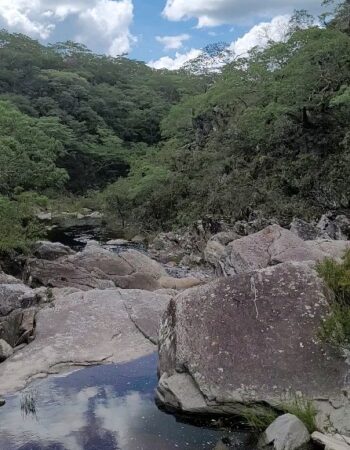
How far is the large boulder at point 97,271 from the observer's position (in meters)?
12.1

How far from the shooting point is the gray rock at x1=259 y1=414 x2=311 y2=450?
4703 millimetres

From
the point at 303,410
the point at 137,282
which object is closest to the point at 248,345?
the point at 303,410

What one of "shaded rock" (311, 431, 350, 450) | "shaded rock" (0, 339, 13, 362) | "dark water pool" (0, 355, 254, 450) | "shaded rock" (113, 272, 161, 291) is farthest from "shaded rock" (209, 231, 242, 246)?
"shaded rock" (311, 431, 350, 450)

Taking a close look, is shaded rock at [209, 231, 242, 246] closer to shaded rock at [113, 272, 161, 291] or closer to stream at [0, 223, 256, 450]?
shaded rock at [113, 272, 161, 291]

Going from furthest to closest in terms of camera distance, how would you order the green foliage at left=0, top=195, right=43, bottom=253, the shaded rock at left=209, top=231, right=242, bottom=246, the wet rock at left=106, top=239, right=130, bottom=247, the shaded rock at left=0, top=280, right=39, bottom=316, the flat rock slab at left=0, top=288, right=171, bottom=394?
the wet rock at left=106, top=239, right=130, bottom=247 → the shaded rock at left=209, top=231, right=242, bottom=246 → the green foliage at left=0, top=195, right=43, bottom=253 → the shaded rock at left=0, top=280, right=39, bottom=316 → the flat rock slab at left=0, top=288, right=171, bottom=394

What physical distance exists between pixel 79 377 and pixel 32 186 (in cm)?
1893

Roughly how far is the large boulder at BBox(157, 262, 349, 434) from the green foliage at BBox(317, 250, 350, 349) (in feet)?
0.38

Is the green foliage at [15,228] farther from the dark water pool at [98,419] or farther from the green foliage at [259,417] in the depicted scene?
the green foliage at [259,417]

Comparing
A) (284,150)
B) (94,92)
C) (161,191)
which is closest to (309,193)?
(284,150)

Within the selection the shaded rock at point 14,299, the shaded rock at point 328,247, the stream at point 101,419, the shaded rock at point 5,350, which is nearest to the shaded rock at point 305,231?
the shaded rock at point 328,247

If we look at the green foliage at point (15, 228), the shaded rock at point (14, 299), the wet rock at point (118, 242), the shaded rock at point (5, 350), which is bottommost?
the shaded rock at point (5, 350)

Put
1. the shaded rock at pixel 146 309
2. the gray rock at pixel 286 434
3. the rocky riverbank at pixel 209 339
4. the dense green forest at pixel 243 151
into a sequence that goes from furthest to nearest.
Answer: the dense green forest at pixel 243 151 → the shaded rock at pixel 146 309 → the rocky riverbank at pixel 209 339 → the gray rock at pixel 286 434

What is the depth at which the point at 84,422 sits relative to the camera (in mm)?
5738

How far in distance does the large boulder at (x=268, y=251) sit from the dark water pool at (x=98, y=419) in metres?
4.96
